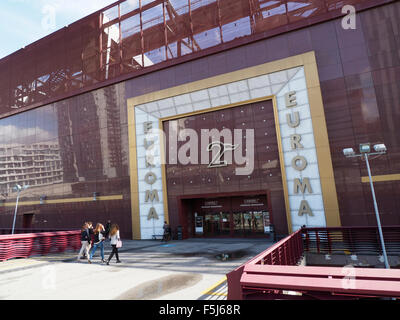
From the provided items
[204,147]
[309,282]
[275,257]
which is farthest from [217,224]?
[309,282]

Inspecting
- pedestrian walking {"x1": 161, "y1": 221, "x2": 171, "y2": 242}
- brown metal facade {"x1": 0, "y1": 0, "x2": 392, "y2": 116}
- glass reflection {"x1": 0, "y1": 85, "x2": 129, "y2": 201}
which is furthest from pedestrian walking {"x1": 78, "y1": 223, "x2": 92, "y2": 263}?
brown metal facade {"x1": 0, "y1": 0, "x2": 392, "y2": 116}

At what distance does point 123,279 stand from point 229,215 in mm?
14712

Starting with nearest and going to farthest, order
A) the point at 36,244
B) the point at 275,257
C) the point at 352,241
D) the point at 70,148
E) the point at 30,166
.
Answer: the point at 275,257 → the point at 352,241 → the point at 36,244 → the point at 70,148 → the point at 30,166

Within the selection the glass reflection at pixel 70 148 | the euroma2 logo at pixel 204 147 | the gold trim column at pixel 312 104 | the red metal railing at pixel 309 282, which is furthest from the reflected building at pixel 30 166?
the red metal railing at pixel 309 282

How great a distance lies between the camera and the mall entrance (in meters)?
21.2

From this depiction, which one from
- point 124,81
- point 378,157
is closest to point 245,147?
point 378,157

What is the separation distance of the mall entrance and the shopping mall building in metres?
0.09

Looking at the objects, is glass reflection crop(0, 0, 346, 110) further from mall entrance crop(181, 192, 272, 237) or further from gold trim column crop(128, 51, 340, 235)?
mall entrance crop(181, 192, 272, 237)

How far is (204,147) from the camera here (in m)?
22.1

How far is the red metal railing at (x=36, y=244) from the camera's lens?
559 inches

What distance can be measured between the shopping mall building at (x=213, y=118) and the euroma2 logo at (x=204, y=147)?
0.37ft

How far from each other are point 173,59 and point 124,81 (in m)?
5.79

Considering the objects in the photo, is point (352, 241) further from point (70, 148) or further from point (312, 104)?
point (70, 148)

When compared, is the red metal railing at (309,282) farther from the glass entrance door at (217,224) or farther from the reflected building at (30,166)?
the reflected building at (30,166)
